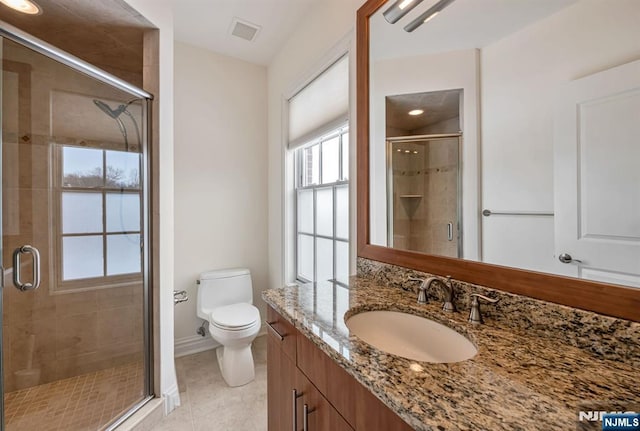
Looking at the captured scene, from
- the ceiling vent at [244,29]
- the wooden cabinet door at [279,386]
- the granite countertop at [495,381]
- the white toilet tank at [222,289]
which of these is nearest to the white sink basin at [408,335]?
the granite countertop at [495,381]

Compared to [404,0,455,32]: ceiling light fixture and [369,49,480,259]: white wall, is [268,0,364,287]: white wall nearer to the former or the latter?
[369,49,480,259]: white wall

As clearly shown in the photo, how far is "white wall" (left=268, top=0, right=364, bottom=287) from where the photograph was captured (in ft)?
5.26

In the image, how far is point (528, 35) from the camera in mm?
844

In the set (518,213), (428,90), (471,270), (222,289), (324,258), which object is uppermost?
(428,90)

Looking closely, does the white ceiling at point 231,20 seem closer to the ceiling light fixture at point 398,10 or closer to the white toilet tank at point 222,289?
the ceiling light fixture at point 398,10

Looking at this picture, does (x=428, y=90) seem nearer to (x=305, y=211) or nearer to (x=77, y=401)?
(x=305, y=211)

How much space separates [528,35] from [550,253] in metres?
0.68

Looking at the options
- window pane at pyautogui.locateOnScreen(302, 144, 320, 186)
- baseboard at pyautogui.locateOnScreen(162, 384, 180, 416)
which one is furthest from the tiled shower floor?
window pane at pyautogui.locateOnScreen(302, 144, 320, 186)

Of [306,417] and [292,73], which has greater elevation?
[292,73]

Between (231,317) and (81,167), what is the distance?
1481 mm

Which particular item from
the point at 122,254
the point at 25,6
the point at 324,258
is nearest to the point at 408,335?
the point at 324,258

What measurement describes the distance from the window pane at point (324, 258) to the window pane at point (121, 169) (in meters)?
1.38

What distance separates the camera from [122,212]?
74.2 inches

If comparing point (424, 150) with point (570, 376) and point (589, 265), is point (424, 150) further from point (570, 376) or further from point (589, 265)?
point (570, 376)
